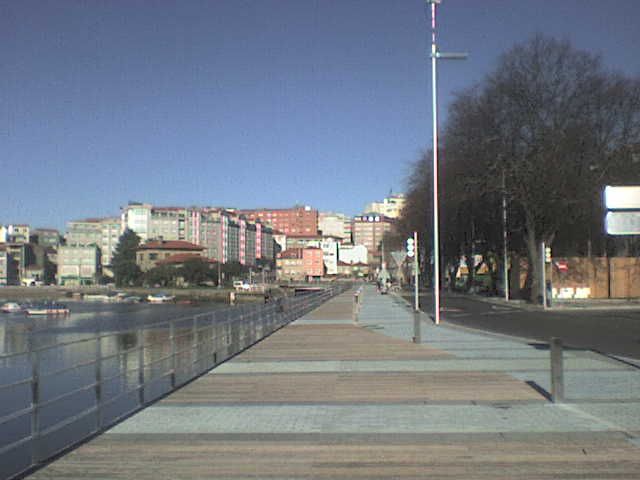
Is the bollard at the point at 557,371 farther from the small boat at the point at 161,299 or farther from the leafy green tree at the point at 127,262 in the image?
the leafy green tree at the point at 127,262

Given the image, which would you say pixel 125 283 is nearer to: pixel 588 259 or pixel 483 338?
pixel 588 259

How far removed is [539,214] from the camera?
A: 1479 inches

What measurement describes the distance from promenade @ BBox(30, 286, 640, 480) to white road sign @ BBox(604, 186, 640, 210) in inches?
97.4

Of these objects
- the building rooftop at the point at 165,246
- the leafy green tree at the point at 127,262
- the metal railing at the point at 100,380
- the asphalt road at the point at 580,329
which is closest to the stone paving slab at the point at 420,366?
the metal railing at the point at 100,380

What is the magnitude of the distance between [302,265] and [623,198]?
165169mm

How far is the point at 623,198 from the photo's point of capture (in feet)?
27.7

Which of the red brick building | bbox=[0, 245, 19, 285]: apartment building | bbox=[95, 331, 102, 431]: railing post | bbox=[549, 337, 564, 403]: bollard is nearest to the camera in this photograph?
bbox=[95, 331, 102, 431]: railing post

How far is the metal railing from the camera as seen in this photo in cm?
645

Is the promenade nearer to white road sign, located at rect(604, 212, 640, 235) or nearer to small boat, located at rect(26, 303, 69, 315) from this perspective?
white road sign, located at rect(604, 212, 640, 235)

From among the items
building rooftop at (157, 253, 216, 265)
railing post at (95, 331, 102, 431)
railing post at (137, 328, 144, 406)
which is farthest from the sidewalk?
building rooftop at (157, 253, 216, 265)

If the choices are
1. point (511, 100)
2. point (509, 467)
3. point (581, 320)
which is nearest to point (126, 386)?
point (509, 467)

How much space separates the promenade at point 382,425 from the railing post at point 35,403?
0.27 meters

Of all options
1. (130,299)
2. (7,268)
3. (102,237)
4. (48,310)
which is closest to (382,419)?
(48,310)

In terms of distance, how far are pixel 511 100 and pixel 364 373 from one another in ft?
91.9
